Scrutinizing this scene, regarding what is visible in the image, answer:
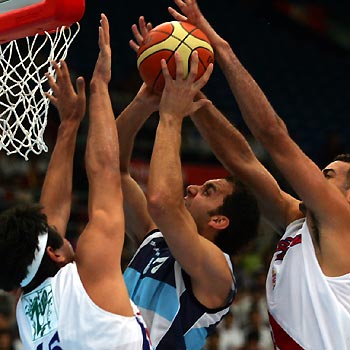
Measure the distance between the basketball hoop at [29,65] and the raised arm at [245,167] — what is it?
756 mm

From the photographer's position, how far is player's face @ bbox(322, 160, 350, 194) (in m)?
4.07

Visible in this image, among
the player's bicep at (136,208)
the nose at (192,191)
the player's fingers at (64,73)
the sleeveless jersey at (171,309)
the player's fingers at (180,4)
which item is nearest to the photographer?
the sleeveless jersey at (171,309)

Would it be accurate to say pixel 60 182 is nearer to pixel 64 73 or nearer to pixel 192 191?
pixel 64 73

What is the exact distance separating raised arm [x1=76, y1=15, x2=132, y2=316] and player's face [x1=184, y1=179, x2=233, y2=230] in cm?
63

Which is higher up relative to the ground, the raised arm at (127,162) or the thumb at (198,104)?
the thumb at (198,104)

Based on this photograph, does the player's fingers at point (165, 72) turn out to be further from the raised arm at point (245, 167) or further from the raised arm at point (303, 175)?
the raised arm at point (245, 167)

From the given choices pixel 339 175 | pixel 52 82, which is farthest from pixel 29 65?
pixel 339 175

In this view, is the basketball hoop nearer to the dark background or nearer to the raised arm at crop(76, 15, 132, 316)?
the raised arm at crop(76, 15, 132, 316)

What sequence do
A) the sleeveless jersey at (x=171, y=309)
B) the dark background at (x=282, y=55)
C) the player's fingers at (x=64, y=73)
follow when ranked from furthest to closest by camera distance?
the dark background at (x=282, y=55), the player's fingers at (x=64, y=73), the sleeveless jersey at (x=171, y=309)

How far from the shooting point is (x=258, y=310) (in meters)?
9.66

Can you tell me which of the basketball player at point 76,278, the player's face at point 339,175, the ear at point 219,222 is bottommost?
the ear at point 219,222

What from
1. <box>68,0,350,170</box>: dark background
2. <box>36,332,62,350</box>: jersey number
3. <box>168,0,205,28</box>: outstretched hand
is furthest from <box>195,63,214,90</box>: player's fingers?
<box>68,0,350,170</box>: dark background

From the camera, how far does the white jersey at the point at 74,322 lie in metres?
3.38

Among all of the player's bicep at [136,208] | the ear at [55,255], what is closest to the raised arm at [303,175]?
the player's bicep at [136,208]
